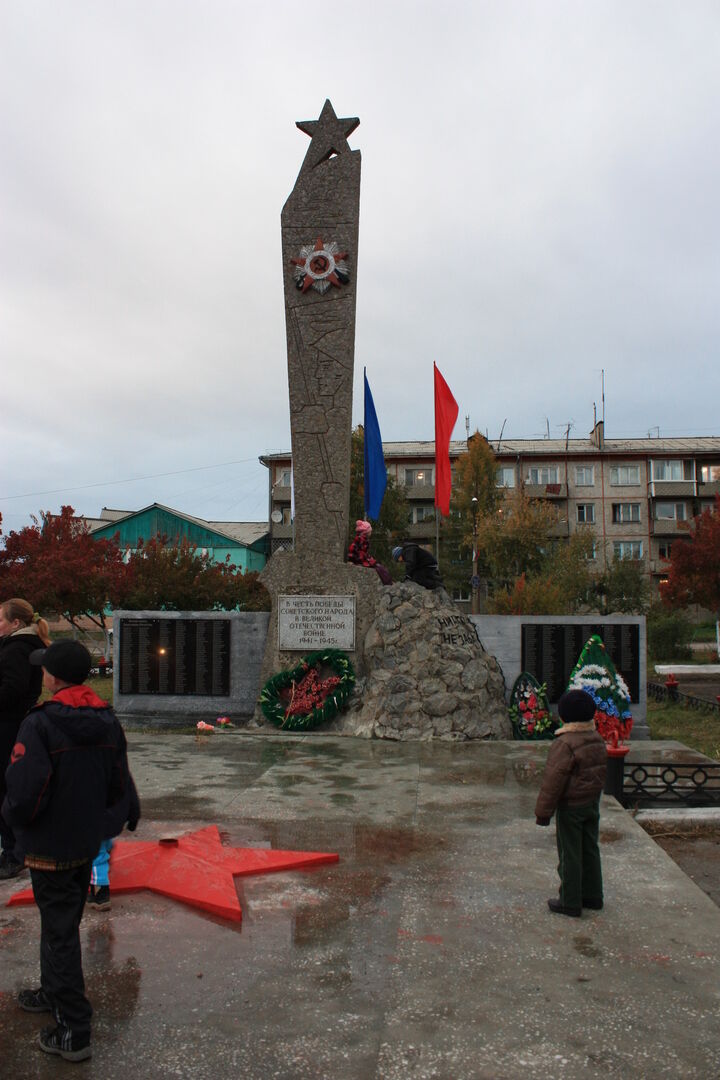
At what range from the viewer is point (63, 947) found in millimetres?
3209

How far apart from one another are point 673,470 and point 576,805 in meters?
46.2

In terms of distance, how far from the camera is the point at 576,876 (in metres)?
4.58

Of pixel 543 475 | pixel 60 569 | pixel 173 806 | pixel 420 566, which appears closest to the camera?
pixel 173 806

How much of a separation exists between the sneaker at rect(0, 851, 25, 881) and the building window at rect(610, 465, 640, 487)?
151 ft

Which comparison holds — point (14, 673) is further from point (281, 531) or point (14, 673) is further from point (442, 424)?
point (281, 531)

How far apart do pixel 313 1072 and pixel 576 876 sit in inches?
81.1

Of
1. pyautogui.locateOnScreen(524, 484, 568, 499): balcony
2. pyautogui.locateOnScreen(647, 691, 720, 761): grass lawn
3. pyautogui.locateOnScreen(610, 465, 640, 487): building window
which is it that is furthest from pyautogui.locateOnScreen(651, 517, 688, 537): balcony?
pyautogui.locateOnScreen(647, 691, 720, 761): grass lawn

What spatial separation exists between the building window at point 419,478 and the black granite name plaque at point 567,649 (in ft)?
124

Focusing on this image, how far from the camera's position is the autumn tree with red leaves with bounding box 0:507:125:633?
84.6 feet

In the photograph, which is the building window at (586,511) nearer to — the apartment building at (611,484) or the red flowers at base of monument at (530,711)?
the apartment building at (611,484)

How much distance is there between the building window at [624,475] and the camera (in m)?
47.7

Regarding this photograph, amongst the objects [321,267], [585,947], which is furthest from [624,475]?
[585,947]

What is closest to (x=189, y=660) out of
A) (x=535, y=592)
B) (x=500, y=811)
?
(x=500, y=811)

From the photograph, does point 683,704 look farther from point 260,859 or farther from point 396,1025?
point 396,1025
